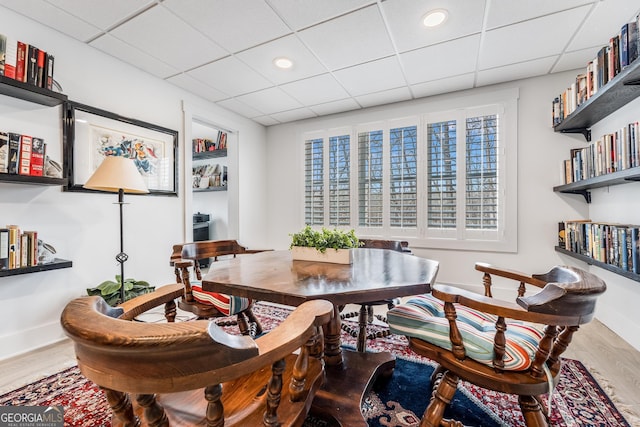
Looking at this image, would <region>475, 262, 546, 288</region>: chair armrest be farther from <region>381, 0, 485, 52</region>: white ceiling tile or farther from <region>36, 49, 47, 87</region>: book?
<region>36, 49, 47, 87</region>: book

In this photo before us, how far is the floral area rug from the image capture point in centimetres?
137

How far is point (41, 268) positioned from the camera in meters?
2.01

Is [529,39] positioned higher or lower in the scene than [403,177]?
higher

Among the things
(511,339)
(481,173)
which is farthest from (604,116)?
(511,339)

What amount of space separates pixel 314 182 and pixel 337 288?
330 cm

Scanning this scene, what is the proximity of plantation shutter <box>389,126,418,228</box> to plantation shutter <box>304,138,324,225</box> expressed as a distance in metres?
1.03

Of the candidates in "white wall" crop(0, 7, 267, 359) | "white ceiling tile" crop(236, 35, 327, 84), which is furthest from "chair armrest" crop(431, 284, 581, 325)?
"white wall" crop(0, 7, 267, 359)

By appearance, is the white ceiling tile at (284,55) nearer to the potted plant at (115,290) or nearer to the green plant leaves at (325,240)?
the green plant leaves at (325,240)

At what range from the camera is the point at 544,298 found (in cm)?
92

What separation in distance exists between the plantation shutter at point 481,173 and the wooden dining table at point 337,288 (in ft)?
6.64

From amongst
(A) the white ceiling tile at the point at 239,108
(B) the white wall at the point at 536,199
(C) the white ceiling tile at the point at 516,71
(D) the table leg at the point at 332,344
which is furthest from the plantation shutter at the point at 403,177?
(D) the table leg at the point at 332,344

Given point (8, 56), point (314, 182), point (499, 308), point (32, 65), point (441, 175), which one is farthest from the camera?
point (314, 182)

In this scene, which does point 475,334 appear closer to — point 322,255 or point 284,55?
point 322,255

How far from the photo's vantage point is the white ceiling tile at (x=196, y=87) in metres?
3.04
